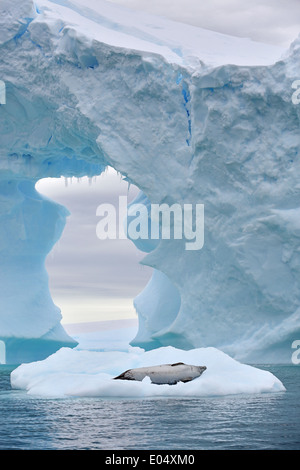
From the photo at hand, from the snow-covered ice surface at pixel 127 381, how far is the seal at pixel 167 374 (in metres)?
0.11

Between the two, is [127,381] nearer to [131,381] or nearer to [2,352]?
[131,381]

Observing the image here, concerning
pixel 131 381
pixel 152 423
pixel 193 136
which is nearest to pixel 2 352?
pixel 193 136

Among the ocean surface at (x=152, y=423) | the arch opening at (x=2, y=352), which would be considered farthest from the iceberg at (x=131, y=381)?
the arch opening at (x=2, y=352)

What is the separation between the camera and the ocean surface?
5.36 metres

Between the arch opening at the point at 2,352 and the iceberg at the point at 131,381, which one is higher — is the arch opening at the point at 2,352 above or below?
above

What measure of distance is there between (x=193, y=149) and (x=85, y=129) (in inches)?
100

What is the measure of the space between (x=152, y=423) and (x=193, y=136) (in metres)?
8.77

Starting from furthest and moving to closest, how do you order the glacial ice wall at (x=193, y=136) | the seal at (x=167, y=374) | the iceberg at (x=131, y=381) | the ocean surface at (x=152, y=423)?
the glacial ice wall at (x=193, y=136) → the seal at (x=167, y=374) → the iceberg at (x=131, y=381) → the ocean surface at (x=152, y=423)

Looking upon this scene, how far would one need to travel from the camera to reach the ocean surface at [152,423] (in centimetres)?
536

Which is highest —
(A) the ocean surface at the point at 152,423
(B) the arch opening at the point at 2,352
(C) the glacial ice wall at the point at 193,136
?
A: (C) the glacial ice wall at the point at 193,136

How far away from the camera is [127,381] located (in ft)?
28.9

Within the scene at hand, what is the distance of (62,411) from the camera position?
7277 mm

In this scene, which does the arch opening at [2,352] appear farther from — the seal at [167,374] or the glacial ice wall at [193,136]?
the seal at [167,374]
